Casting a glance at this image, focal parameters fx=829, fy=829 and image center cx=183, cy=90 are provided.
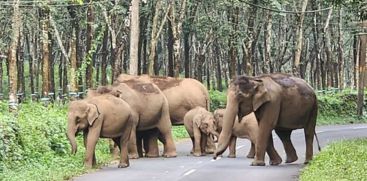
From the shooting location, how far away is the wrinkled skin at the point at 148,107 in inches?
943

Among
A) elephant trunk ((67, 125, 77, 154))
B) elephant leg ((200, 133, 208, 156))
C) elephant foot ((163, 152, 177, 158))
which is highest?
elephant trunk ((67, 125, 77, 154))

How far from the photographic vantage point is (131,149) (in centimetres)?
2305

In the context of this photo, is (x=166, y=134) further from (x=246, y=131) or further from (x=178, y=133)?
(x=178, y=133)

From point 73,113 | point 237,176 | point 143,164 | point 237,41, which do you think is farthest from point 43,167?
point 237,41

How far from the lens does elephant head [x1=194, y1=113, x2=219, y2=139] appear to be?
997 inches

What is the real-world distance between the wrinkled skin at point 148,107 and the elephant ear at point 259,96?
14.3 ft

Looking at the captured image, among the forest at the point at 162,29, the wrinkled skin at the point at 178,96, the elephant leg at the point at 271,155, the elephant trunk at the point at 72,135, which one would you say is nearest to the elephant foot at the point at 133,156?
the elephant trunk at the point at 72,135

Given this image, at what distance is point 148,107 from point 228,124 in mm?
5203

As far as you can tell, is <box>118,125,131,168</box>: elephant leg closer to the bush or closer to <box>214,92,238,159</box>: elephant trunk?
the bush

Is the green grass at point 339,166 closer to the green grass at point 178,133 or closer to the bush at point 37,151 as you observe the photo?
the bush at point 37,151

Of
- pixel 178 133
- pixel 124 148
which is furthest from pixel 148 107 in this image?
pixel 178 133

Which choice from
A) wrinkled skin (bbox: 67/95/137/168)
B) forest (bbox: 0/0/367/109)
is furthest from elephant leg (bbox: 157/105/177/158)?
forest (bbox: 0/0/367/109)

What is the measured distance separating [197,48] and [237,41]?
1669cm

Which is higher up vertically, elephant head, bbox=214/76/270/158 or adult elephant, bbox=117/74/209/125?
elephant head, bbox=214/76/270/158
